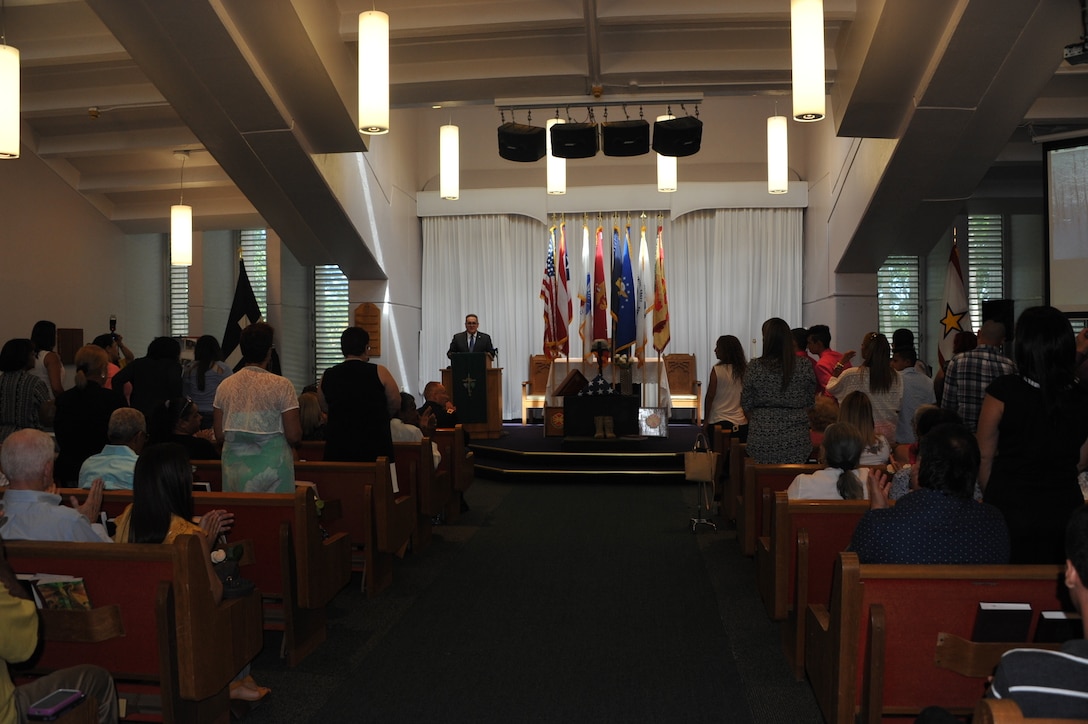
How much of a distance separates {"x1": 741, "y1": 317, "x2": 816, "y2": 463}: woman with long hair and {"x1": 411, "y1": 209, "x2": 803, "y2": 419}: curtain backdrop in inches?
291

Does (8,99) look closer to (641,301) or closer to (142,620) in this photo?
(142,620)

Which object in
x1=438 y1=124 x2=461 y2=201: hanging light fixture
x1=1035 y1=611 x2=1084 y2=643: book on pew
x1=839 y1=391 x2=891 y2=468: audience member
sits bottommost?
x1=1035 y1=611 x2=1084 y2=643: book on pew

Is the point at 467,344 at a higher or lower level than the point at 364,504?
higher

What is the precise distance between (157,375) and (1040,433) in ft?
17.1

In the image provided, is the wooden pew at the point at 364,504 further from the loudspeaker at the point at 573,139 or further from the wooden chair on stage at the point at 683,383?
the wooden chair on stage at the point at 683,383

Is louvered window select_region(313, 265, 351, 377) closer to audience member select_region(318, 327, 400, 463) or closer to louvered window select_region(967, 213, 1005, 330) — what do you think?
louvered window select_region(967, 213, 1005, 330)

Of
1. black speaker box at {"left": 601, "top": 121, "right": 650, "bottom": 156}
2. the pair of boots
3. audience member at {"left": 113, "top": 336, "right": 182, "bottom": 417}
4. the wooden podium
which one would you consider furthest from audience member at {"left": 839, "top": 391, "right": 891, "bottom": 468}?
the wooden podium

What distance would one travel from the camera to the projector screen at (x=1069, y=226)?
23.9ft

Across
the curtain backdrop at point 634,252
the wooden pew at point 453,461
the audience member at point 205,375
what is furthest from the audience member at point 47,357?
the curtain backdrop at point 634,252

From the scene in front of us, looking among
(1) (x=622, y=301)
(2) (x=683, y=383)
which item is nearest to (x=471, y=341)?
(1) (x=622, y=301)

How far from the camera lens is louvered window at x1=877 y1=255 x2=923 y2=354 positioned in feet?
42.4

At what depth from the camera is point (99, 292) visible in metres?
11.5

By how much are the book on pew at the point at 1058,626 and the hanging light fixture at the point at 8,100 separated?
18.3ft

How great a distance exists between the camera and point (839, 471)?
427 cm
